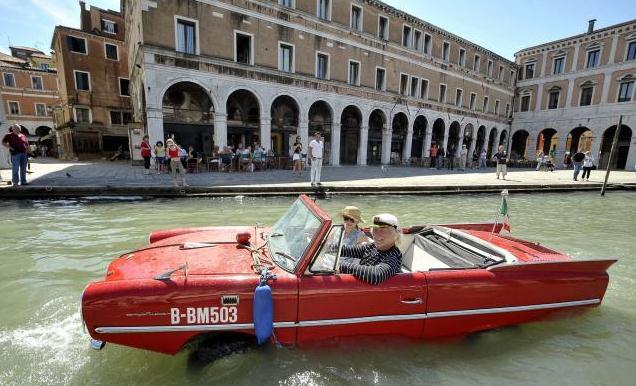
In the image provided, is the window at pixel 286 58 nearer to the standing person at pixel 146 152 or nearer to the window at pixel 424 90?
the standing person at pixel 146 152

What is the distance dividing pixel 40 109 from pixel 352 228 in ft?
152

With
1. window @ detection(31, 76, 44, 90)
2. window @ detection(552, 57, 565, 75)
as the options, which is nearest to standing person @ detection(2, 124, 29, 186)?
→ window @ detection(31, 76, 44, 90)

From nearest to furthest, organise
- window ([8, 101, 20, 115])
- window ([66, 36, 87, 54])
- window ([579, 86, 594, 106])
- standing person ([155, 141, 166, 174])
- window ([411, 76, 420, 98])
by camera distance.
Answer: standing person ([155, 141, 166, 174])
window ([66, 36, 87, 54])
window ([411, 76, 420, 98])
window ([579, 86, 594, 106])
window ([8, 101, 20, 115])

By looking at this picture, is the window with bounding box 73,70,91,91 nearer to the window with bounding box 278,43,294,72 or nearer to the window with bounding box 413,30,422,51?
the window with bounding box 278,43,294,72

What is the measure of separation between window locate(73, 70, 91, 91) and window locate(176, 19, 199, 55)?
14.6 metres

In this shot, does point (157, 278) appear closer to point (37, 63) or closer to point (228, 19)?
point (228, 19)

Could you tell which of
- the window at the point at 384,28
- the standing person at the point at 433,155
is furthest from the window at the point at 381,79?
the standing person at the point at 433,155

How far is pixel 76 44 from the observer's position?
78.6ft

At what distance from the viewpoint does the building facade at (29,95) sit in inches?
1331

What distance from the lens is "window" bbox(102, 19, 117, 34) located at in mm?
25844

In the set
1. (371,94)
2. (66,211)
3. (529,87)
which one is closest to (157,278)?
(66,211)

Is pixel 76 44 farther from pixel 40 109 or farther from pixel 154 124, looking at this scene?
pixel 40 109

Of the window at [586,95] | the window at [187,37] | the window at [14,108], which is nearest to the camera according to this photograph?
the window at [187,37]

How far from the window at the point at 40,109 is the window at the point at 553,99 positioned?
55.2 m
